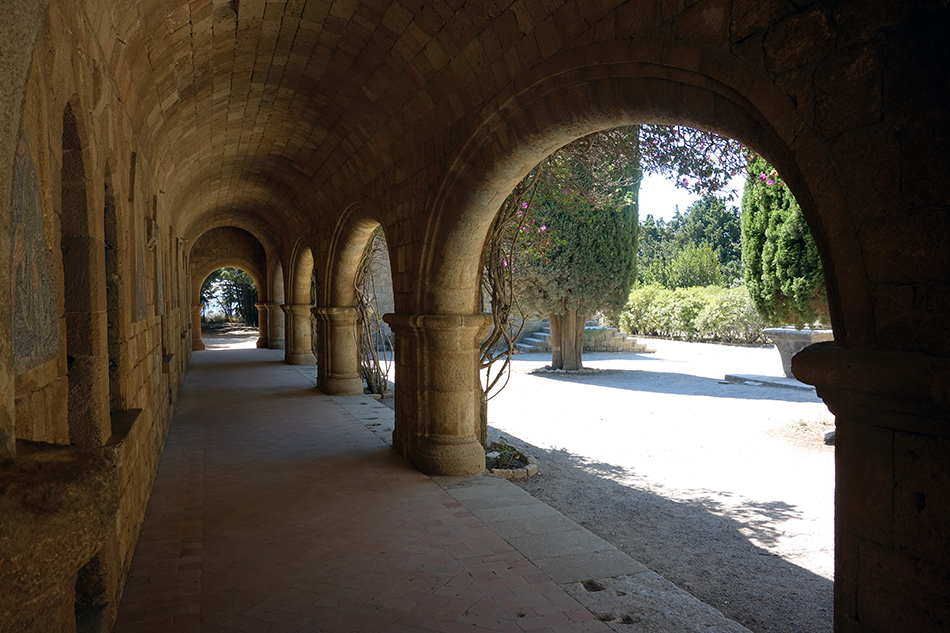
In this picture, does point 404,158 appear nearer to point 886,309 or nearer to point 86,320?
point 86,320

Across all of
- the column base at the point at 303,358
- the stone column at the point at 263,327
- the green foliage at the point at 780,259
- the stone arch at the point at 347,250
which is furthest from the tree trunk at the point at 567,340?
the stone column at the point at 263,327

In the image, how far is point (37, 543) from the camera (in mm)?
1018

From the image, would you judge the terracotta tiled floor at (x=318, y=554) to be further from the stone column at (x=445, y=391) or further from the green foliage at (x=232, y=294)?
the green foliage at (x=232, y=294)

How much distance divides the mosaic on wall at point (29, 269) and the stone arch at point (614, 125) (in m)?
2.00

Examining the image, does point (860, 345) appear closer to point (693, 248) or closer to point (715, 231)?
point (693, 248)

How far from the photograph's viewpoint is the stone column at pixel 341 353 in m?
8.94

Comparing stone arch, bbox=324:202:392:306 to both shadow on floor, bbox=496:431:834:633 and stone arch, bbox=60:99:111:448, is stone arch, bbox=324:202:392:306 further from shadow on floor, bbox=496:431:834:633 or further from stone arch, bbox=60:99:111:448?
stone arch, bbox=60:99:111:448

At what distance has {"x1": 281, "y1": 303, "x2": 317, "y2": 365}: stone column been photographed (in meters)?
12.8

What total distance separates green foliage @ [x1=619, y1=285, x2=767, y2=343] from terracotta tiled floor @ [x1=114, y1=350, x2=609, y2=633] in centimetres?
1535

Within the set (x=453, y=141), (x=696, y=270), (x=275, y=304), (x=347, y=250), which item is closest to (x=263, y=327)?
(x=275, y=304)

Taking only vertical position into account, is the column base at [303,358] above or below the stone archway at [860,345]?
below

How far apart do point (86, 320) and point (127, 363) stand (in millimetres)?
912

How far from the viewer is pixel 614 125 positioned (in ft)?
10.6

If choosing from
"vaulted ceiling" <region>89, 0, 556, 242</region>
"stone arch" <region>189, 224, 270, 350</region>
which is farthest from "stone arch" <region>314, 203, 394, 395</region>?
"stone arch" <region>189, 224, 270, 350</region>
